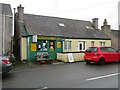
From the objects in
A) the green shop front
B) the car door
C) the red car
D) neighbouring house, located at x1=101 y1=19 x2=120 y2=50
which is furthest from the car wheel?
neighbouring house, located at x1=101 y1=19 x2=120 y2=50

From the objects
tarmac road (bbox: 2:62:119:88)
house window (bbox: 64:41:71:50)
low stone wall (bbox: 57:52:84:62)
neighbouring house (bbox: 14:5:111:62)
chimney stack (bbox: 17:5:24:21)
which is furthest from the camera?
house window (bbox: 64:41:71:50)

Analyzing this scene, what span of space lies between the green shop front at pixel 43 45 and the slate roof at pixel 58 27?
1103 mm

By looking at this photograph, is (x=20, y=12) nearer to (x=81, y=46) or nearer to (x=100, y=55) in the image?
(x=81, y=46)

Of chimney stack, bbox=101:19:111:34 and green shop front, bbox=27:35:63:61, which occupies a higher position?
chimney stack, bbox=101:19:111:34

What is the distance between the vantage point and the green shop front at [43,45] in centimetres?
2072

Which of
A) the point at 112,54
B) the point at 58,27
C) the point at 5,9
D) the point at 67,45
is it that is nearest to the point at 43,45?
the point at 67,45

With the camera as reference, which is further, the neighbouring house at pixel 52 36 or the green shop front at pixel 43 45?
the neighbouring house at pixel 52 36

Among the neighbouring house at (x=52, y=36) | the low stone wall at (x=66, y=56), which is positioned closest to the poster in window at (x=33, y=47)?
the neighbouring house at (x=52, y=36)

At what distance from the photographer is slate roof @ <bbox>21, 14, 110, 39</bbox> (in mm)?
23411

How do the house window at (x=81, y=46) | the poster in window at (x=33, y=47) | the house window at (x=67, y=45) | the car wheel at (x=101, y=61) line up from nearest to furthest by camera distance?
the car wheel at (x=101, y=61) < the poster in window at (x=33, y=47) < the house window at (x=67, y=45) < the house window at (x=81, y=46)

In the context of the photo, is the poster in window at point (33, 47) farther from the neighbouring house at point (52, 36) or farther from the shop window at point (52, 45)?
the shop window at point (52, 45)

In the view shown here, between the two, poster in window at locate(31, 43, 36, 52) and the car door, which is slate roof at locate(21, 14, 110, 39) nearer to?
poster in window at locate(31, 43, 36, 52)

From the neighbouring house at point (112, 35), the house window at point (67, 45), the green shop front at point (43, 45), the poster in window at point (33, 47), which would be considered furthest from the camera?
the neighbouring house at point (112, 35)

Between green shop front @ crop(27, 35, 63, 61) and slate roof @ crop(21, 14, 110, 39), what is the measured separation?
1.10m
